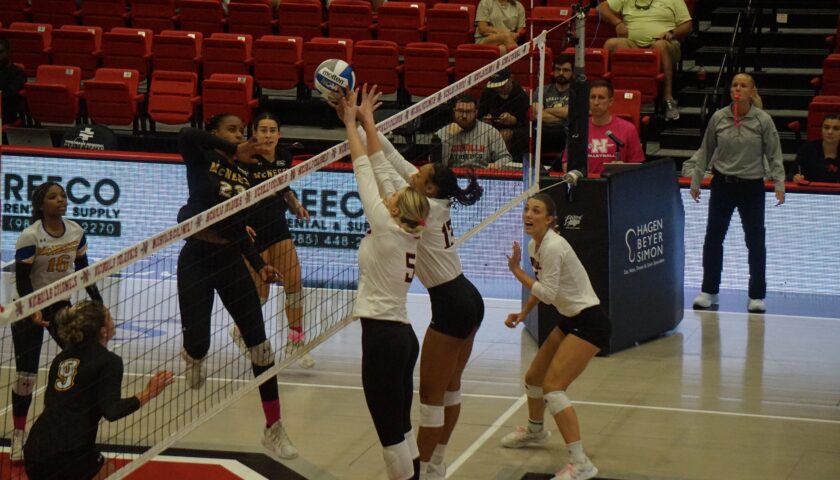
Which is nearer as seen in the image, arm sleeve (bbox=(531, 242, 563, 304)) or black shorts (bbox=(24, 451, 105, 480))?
black shorts (bbox=(24, 451, 105, 480))

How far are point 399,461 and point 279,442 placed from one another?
1.59 metres

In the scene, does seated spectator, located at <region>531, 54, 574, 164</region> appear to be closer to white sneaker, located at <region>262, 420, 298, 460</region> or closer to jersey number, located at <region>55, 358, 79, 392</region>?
white sneaker, located at <region>262, 420, 298, 460</region>

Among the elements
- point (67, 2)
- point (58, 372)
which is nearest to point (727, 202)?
point (58, 372)

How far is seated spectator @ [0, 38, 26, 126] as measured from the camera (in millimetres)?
14617

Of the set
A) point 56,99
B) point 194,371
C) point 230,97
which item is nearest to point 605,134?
point 194,371

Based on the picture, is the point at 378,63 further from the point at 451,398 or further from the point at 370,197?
the point at 370,197

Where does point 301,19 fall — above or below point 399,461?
above

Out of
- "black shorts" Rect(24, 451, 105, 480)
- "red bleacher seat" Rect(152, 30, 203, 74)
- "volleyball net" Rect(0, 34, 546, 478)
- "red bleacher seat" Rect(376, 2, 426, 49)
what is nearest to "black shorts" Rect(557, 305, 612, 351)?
"volleyball net" Rect(0, 34, 546, 478)

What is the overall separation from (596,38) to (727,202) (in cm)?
459

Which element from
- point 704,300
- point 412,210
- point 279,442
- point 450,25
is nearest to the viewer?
point 412,210

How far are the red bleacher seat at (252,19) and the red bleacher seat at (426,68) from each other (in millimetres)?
2442

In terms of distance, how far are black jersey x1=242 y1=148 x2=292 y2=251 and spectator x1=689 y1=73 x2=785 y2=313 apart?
13.2 feet

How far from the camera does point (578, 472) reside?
707 centimetres

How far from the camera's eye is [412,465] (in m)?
6.17
